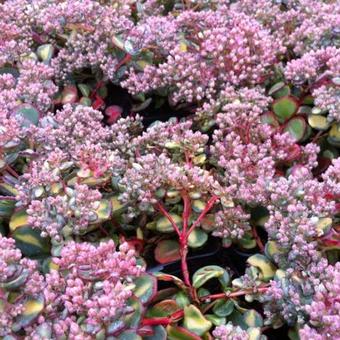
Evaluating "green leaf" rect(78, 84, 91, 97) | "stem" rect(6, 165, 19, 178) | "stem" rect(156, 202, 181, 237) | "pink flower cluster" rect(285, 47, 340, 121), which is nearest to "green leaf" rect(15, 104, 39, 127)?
"stem" rect(6, 165, 19, 178)

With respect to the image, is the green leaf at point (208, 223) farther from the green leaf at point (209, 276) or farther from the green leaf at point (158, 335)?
the green leaf at point (158, 335)

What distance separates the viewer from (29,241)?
4.15ft

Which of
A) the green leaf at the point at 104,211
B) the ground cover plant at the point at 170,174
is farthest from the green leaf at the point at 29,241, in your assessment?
the green leaf at the point at 104,211

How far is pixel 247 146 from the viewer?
1.40 m

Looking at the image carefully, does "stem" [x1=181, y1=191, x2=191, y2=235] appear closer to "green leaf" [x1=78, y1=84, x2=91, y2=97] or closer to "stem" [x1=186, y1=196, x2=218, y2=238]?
"stem" [x1=186, y1=196, x2=218, y2=238]

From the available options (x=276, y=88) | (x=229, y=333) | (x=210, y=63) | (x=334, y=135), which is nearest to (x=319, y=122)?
(x=334, y=135)

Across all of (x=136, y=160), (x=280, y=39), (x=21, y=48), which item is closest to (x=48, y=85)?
(x=21, y=48)

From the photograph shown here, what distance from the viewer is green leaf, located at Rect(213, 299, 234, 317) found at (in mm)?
1181

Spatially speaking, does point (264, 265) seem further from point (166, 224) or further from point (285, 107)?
point (285, 107)

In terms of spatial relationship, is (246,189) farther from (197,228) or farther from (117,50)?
(117,50)

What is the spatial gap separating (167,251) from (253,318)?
0.82 ft

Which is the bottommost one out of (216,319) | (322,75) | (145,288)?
(216,319)

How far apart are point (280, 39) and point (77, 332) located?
4.02 ft

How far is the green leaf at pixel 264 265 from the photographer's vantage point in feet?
3.94
